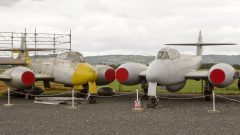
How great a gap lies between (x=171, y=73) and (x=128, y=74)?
3.09 m

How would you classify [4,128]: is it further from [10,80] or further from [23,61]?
[23,61]

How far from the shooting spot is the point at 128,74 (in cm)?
1798

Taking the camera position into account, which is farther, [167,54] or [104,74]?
[104,74]

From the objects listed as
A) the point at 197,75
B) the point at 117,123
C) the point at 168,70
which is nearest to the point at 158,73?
the point at 168,70

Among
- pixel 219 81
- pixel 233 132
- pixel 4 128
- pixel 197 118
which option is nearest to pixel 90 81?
pixel 219 81

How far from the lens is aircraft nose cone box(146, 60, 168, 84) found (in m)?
14.7

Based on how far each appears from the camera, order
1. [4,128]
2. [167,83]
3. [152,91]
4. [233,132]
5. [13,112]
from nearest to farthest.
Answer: [233,132] → [4,128] → [13,112] → [152,91] → [167,83]

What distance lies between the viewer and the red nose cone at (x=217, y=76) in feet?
50.9

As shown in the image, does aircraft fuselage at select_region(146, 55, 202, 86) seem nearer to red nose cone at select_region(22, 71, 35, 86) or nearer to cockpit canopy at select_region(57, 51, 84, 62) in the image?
cockpit canopy at select_region(57, 51, 84, 62)

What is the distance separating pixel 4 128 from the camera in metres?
8.89

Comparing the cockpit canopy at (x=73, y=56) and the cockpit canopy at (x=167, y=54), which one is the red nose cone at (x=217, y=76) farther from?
the cockpit canopy at (x=73, y=56)

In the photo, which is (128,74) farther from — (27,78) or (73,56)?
(27,78)

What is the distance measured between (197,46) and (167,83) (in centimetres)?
717

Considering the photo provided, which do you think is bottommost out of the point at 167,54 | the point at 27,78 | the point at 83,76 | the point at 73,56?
the point at 27,78
